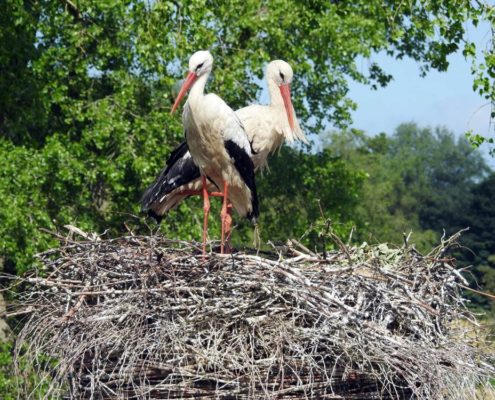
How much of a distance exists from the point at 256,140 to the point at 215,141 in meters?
0.72

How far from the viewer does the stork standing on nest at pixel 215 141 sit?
26.5ft

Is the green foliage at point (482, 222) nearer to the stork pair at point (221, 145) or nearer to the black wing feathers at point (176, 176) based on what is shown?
the stork pair at point (221, 145)

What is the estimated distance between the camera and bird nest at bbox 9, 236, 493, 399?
629 cm

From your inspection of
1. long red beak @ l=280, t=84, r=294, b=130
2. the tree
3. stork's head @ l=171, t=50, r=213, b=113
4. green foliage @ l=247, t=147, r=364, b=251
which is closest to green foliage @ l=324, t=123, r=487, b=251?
green foliage @ l=247, t=147, r=364, b=251

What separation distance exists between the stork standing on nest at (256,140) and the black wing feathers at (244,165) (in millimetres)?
341

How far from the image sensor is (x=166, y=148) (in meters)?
13.6

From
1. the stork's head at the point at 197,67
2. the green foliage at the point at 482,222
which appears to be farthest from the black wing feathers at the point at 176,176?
the green foliage at the point at 482,222

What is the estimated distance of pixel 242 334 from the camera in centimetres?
639

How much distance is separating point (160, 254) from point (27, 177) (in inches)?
267

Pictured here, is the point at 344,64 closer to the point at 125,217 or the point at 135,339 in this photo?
the point at 125,217

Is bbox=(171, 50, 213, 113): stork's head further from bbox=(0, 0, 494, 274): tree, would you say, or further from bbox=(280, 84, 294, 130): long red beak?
bbox=(0, 0, 494, 274): tree

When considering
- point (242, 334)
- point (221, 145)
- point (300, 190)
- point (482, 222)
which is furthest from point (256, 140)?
point (482, 222)

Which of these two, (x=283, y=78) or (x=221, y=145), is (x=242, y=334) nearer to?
(x=221, y=145)

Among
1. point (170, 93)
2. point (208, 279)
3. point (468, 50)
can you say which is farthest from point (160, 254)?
point (170, 93)
